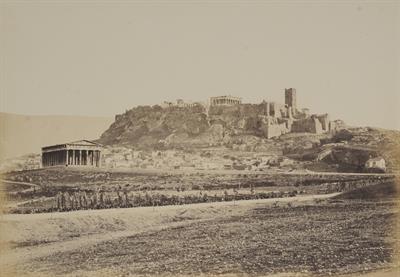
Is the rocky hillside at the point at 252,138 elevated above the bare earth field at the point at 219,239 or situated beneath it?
elevated above

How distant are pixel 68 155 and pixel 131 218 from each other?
3.42 ft

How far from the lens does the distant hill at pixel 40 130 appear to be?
664cm

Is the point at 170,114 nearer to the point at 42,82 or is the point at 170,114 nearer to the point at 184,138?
the point at 184,138

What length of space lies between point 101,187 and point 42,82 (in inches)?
55.7

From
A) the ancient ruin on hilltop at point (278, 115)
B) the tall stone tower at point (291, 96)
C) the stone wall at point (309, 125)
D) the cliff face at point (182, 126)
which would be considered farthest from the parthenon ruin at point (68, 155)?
the stone wall at point (309, 125)

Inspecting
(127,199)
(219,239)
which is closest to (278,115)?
(219,239)

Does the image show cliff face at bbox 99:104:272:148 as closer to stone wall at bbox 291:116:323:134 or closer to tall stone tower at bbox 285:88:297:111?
tall stone tower at bbox 285:88:297:111

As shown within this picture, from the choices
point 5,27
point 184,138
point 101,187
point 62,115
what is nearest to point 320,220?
point 184,138

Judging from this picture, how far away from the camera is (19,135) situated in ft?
21.9

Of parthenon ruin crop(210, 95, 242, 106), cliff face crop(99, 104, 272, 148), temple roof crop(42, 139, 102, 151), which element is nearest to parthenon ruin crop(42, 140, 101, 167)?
temple roof crop(42, 139, 102, 151)

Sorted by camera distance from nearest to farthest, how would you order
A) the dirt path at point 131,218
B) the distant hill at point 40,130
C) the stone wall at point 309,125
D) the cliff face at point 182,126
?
the dirt path at point 131,218 < the distant hill at point 40,130 < the cliff face at point 182,126 < the stone wall at point 309,125

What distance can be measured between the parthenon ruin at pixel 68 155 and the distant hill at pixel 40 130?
0.07 metres

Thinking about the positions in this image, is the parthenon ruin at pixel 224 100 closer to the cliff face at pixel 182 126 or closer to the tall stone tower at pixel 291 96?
the cliff face at pixel 182 126

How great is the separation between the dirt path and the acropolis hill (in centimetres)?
83
